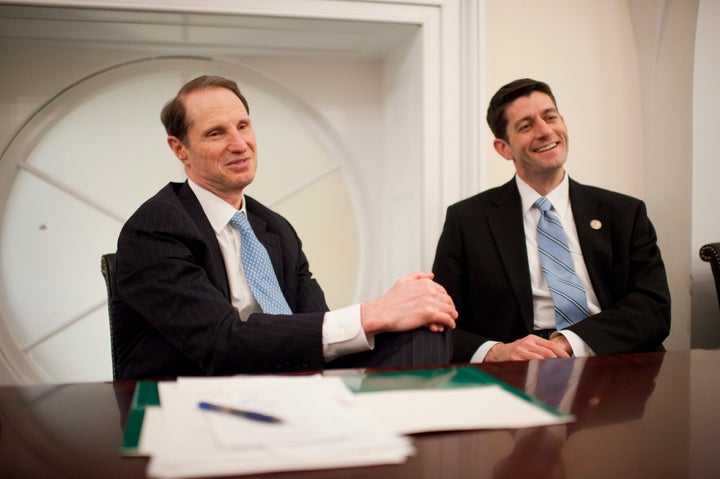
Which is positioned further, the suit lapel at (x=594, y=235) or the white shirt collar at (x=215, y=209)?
the suit lapel at (x=594, y=235)

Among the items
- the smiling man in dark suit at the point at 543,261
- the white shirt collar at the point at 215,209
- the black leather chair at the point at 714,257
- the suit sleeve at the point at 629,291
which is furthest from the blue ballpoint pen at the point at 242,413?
the black leather chair at the point at 714,257

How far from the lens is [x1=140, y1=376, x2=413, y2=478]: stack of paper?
63 centimetres

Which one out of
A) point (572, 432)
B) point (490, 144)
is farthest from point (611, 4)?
point (572, 432)

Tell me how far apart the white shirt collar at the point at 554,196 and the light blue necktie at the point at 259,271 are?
100cm

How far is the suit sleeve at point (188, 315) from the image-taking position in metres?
1.32

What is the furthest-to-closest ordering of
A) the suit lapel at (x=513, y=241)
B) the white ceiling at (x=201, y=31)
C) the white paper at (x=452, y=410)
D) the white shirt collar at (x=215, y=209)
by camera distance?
1. the white ceiling at (x=201, y=31)
2. the suit lapel at (x=513, y=241)
3. the white shirt collar at (x=215, y=209)
4. the white paper at (x=452, y=410)

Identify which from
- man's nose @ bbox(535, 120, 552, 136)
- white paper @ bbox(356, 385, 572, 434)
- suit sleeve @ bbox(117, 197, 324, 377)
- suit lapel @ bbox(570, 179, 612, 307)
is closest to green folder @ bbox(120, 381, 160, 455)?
white paper @ bbox(356, 385, 572, 434)

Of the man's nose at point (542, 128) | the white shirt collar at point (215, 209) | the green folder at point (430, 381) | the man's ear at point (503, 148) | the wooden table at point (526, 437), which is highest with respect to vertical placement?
the man's nose at point (542, 128)

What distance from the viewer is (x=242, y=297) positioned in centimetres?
171

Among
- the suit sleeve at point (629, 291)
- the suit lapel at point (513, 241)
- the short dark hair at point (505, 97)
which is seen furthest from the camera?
the short dark hair at point (505, 97)

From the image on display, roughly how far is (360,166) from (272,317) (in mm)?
2019

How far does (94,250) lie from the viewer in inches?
120

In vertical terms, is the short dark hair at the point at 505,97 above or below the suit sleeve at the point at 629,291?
above

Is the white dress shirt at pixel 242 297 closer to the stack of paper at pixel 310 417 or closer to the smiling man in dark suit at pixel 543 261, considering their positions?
the stack of paper at pixel 310 417
